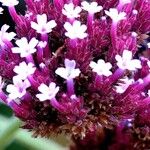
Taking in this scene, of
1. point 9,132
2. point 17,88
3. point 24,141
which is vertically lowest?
point 17,88

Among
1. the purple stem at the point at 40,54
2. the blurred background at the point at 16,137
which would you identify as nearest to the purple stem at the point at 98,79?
the purple stem at the point at 40,54

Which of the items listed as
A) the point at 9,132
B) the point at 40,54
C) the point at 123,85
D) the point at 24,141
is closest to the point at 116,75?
the point at 123,85

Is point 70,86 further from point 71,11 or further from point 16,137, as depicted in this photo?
point 16,137

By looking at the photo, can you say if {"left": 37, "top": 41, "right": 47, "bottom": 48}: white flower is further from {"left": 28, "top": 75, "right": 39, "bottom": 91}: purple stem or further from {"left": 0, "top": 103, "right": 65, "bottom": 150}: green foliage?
{"left": 0, "top": 103, "right": 65, "bottom": 150}: green foliage

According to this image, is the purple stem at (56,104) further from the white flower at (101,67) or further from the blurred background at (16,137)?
the blurred background at (16,137)

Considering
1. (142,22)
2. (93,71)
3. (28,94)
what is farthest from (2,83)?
(142,22)
